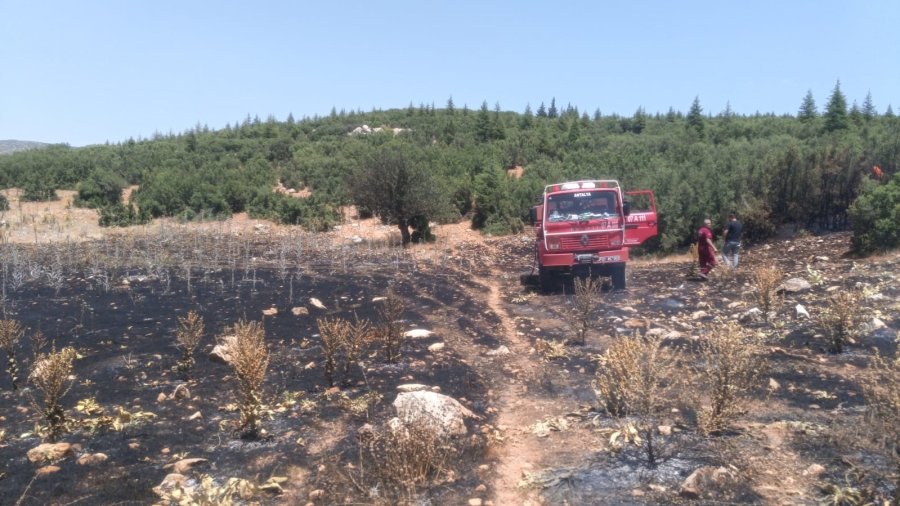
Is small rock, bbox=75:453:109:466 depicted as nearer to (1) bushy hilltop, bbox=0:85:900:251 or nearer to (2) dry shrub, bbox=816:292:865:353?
(2) dry shrub, bbox=816:292:865:353

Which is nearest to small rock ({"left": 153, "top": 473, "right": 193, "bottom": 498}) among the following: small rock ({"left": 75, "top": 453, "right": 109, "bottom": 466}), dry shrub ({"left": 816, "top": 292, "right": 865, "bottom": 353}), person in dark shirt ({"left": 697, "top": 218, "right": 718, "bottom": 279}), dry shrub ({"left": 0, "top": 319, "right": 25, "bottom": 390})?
small rock ({"left": 75, "top": 453, "right": 109, "bottom": 466})

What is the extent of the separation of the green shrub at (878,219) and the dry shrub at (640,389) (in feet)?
33.9

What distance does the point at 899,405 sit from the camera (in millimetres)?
3465

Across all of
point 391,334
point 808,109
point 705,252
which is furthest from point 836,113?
point 391,334

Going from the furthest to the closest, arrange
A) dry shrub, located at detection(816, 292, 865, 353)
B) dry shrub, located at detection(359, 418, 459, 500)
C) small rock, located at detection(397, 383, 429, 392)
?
dry shrub, located at detection(816, 292, 865, 353)
small rock, located at detection(397, 383, 429, 392)
dry shrub, located at detection(359, 418, 459, 500)

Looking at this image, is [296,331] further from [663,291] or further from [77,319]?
[663,291]

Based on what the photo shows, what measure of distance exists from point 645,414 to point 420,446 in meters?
1.74

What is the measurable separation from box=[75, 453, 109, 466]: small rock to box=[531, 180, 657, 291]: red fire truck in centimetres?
892

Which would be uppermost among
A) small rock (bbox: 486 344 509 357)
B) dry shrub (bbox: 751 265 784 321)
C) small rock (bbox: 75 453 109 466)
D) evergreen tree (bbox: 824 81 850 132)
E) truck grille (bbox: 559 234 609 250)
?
evergreen tree (bbox: 824 81 850 132)

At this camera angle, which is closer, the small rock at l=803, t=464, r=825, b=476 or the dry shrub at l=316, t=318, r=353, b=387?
the small rock at l=803, t=464, r=825, b=476

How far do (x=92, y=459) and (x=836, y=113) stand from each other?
41231mm

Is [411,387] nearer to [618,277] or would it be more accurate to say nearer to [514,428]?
[514,428]

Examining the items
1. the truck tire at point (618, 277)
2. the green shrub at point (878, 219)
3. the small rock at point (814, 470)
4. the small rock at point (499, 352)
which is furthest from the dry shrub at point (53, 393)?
the green shrub at point (878, 219)

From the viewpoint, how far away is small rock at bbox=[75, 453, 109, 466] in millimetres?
4387
